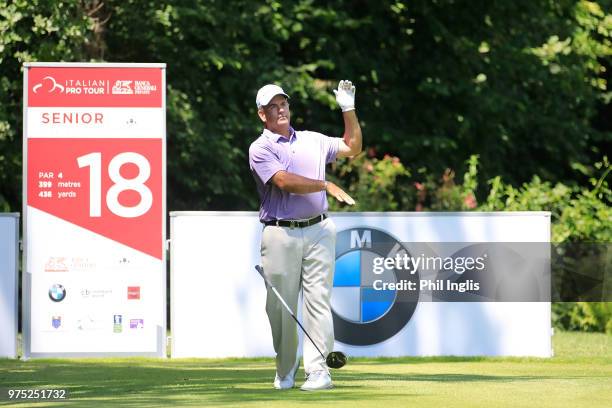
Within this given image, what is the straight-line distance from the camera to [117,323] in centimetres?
1350

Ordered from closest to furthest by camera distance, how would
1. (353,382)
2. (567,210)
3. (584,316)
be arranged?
(353,382), (584,316), (567,210)

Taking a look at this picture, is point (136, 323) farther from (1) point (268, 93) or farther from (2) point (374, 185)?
(2) point (374, 185)

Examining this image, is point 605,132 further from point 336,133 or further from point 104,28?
point 104,28

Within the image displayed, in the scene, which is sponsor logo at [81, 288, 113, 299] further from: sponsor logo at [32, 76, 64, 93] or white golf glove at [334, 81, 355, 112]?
white golf glove at [334, 81, 355, 112]

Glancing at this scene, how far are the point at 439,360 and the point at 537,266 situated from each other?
1.26 m

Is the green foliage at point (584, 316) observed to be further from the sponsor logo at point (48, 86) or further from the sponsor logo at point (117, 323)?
the sponsor logo at point (48, 86)

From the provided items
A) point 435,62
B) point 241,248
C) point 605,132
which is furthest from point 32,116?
point 605,132

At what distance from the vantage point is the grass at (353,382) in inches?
338

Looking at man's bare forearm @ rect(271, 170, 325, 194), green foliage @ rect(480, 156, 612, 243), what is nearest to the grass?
man's bare forearm @ rect(271, 170, 325, 194)

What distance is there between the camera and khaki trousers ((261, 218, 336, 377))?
9516mm

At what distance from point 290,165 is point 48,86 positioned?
15.1 ft

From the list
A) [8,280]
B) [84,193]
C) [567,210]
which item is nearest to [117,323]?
[8,280]

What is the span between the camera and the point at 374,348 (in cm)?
1359

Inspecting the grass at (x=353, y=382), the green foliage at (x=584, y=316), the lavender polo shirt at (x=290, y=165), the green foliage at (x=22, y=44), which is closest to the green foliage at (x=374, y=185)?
the green foliage at (x=584, y=316)
